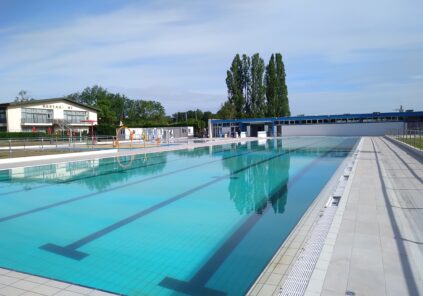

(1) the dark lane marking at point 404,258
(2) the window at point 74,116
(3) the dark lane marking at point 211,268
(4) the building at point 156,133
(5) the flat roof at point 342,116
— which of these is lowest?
(3) the dark lane marking at point 211,268

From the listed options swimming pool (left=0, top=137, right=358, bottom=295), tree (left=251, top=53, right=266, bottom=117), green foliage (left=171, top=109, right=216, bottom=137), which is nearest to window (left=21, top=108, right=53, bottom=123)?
green foliage (left=171, top=109, right=216, bottom=137)

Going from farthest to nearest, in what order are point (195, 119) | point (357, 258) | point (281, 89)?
1. point (195, 119)
2. point (281, 89)
3. point (357, 258)

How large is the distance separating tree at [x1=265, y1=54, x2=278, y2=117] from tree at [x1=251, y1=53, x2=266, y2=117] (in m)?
0.65

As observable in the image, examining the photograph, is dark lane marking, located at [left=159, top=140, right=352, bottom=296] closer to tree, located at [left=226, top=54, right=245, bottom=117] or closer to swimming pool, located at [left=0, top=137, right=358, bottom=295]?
swimming pool, located at [left=0, top=137, right=358, bottom=295]

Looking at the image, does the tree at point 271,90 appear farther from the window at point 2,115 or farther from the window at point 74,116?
the window at point 2,115

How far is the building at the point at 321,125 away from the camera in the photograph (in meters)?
38.7

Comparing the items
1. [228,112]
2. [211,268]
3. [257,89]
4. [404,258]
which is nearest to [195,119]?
[228,112]

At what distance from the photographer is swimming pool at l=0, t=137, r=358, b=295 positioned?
412 centimetres

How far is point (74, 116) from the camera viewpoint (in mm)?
47906

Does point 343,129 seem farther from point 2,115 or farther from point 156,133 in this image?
point 2,115

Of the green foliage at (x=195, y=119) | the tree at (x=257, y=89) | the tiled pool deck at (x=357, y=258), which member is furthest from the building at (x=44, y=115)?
the tiled pool deck at (x=357, y=258)

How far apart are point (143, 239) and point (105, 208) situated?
8.28 ft

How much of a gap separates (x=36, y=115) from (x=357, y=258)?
→ 154 feet

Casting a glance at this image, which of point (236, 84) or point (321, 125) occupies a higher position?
point (236, 84)
